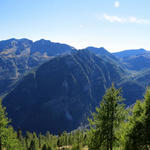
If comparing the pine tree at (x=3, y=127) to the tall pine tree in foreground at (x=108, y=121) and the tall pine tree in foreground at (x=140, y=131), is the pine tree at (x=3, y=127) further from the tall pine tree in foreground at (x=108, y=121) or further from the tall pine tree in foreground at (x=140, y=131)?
the tall pine tree in foreground at (x=140, y=131)

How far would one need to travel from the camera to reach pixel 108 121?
99.3ft

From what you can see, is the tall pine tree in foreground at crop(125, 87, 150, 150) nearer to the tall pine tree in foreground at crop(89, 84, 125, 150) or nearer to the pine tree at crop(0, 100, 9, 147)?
the tall pine tree in foreground at crop(89, 84, 125, 150)

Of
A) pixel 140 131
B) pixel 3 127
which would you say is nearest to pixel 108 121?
pixel 140 131

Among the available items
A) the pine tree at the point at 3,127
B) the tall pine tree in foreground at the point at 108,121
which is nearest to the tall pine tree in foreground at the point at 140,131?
the tall pine tree in foreground at the point at 108,121

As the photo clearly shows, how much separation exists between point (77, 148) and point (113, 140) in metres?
31.6

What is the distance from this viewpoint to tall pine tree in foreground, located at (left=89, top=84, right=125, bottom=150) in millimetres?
30153

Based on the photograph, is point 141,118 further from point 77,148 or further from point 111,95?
point 77,148

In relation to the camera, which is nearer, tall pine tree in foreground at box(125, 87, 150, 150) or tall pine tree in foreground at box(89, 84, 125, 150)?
tall pine tree in foreground at box(125, 87, 150, 150)

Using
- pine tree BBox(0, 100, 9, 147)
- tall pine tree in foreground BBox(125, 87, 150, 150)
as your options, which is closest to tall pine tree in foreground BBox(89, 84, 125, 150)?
tall pine tree in foreground BBox(125, 87, 150, 150)

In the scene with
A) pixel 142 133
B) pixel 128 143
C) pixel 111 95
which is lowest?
pixel 128 143

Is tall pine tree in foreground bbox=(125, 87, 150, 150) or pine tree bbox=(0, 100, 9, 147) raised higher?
tall pine tree in foreground bbox=(125, 87, 150, 150)

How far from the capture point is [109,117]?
30188 mm

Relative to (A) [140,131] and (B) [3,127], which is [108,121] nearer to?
(A) [140,131]

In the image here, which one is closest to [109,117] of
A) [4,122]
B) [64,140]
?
[4,122]
